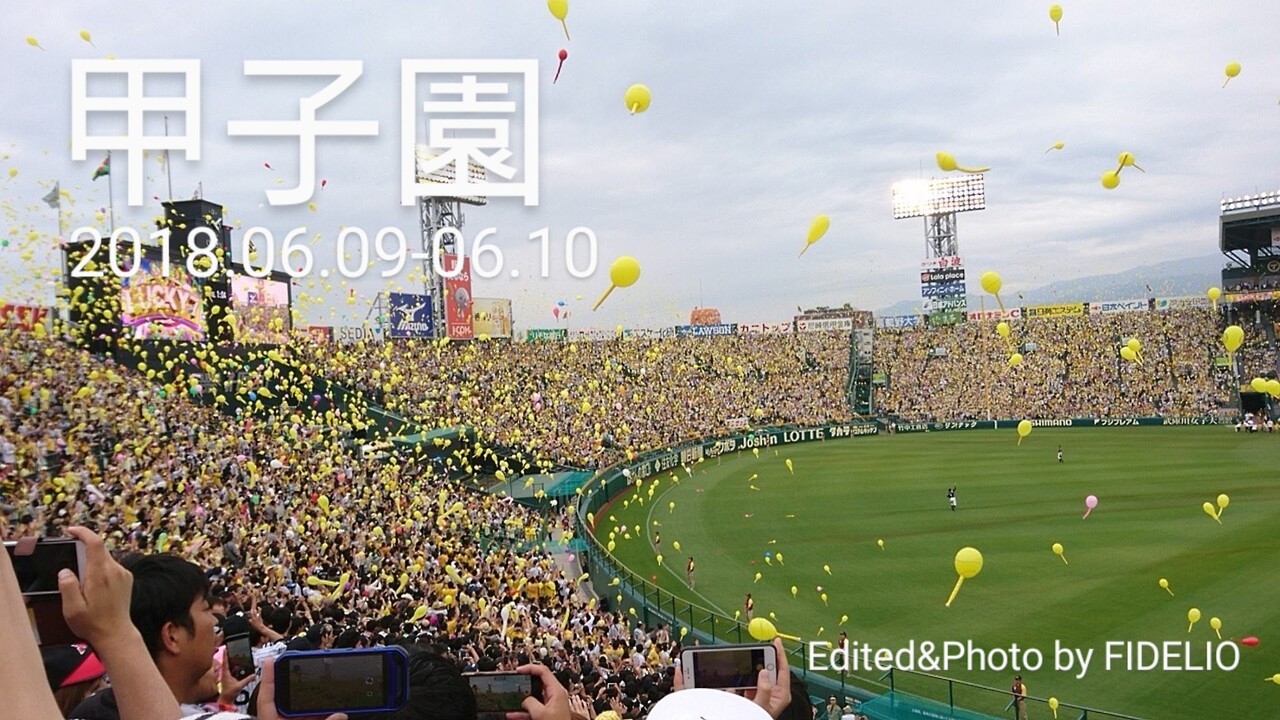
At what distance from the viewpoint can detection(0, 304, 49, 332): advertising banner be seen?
61.7 feet

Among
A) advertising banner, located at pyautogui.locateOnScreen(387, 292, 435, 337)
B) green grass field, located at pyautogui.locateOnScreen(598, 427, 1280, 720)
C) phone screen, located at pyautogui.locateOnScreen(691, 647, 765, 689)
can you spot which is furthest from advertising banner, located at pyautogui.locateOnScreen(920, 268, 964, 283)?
phone screen, located at pyautogui.locateOnScreen(691, 647, 765, 689)

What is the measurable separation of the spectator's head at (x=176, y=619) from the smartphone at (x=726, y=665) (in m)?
1.41

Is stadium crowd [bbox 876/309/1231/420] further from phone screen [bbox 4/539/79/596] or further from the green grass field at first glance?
phone screen [bbox 4/539/79/596]

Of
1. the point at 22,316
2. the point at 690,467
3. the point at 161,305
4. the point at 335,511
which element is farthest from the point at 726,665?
the point at 690,467

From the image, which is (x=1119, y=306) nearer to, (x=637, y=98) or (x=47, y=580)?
(x=637, y=98)

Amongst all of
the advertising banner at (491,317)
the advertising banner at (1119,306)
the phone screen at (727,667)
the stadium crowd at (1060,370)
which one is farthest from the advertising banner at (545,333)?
the phone screen at (727,667)

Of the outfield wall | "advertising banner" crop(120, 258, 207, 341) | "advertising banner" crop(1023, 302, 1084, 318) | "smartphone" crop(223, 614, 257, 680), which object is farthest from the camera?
"advertising banner" crop(1023, 302, 1084, 318)

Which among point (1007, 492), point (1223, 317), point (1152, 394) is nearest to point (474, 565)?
point (1007, 492)

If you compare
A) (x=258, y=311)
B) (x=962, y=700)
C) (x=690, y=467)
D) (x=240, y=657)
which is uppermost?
(x=258, y=311)

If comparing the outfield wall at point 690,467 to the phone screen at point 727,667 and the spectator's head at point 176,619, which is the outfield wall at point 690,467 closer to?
the phone screen at point 727,667

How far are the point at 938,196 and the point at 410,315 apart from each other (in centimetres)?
4353

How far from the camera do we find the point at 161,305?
24156mm

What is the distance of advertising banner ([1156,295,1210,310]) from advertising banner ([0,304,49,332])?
62.2 meters

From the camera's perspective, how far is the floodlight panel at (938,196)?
6462 cm
